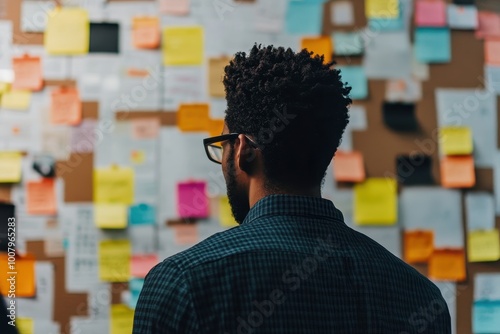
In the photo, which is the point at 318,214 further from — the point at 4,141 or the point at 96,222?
the point at 4,141

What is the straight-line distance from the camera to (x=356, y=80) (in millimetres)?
1805

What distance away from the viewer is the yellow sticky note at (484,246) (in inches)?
70.6

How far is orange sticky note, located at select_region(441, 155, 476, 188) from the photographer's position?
70.9 inches

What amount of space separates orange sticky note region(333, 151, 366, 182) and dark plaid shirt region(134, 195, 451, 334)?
90 centimetres

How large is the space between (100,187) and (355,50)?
2.89ft

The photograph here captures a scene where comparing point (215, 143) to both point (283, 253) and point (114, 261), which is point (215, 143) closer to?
point (283, 253)

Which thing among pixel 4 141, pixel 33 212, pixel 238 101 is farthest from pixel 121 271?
pixel 238 101

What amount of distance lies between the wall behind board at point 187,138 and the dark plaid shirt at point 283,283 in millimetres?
910

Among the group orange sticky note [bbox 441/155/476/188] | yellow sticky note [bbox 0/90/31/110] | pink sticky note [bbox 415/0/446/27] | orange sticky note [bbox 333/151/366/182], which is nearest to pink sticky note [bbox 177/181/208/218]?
orange sticky note [bbox 333/151/366/182]

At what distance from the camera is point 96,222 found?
172cm

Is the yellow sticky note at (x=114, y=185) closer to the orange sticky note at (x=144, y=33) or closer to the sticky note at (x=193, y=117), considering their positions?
the sticky note at (x=193, y=117)

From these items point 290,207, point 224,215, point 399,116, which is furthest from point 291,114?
point 399,116

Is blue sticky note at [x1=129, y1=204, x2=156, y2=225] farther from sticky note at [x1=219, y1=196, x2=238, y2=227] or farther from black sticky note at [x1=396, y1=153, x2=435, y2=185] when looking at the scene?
black sticky note at [x1=396, y1=153, x2=435, y2=185]

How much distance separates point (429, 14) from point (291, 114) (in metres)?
1.15
